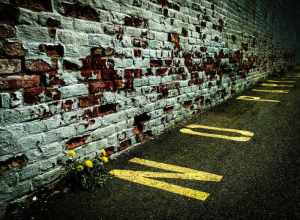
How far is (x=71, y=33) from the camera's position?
2.07 meters

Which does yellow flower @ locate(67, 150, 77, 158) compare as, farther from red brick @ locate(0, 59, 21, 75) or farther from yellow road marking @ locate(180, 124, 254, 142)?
yellow road marking @ locate(180, 124, 254, 142)

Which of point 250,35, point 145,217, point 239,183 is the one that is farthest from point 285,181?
point 250,35

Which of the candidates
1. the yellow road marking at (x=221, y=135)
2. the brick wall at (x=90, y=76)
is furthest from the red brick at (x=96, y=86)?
the yellow road marking at (x=221, y=135)

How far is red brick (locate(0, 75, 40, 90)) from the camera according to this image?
1685 millimetres

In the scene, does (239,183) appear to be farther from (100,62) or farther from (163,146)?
(100,62)

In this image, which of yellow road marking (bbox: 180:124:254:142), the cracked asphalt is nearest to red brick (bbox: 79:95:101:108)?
the cracked asphalt

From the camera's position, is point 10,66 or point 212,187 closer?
point 10,66

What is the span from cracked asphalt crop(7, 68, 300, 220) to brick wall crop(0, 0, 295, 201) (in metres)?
0.28

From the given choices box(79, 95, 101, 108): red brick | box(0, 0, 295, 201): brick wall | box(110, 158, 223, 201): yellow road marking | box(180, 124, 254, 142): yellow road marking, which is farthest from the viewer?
box(180, 124, 254, 142): yellow road marking

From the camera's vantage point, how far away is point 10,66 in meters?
1.70

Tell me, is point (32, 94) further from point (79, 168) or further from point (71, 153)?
point (79, 168)

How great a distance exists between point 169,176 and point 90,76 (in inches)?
46.2

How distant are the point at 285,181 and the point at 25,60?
7.41 ft

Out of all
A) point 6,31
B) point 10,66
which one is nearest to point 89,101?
point 10,66
